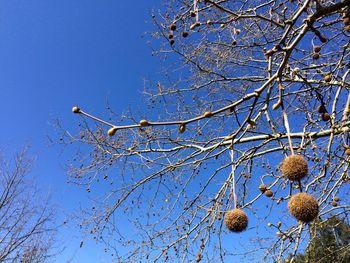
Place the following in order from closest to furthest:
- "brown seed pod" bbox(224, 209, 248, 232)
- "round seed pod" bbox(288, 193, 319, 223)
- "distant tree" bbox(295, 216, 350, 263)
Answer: "round seed pod" bbox(288, 193, 319, 223)
"brown seed pod" bbox(224, 209, 248, 232)
"distant tree" bbox(295, 216, 350, 263)

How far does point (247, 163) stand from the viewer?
5180mm

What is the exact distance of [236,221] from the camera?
160cm

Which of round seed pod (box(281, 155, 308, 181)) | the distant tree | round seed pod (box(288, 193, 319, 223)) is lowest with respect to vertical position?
round seed pod (box(288, 193, 319, 223))

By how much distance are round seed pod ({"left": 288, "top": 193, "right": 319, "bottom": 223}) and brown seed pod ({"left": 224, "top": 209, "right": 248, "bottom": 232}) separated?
0.85ft

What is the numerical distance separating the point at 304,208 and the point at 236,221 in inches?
12.6

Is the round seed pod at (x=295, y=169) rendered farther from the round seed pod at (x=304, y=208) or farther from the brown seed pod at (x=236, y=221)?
the brown seed pod at (x=236, y=221)

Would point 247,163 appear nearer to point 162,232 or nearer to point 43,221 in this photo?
point 162,232

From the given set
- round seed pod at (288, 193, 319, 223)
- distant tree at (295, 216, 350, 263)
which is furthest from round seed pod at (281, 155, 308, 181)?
distant tree at (295, 216, 350, 263)

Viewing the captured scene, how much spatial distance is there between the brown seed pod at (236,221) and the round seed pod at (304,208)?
258 mm

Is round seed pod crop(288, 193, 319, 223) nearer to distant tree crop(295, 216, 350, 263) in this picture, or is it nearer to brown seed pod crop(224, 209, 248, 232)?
brown seed pod crop(224, 209, 248, 232)

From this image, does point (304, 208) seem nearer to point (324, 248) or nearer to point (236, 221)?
point (236, 221)

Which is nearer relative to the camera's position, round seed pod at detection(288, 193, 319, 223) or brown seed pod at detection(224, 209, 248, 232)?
round seed pod at detection(288, 193, 319, 223)

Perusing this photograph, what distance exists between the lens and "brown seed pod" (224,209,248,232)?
160cm

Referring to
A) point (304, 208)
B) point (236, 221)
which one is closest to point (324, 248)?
point (236, 221)
